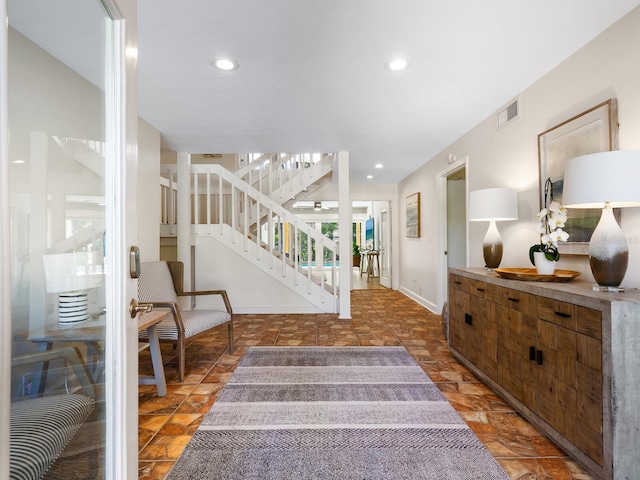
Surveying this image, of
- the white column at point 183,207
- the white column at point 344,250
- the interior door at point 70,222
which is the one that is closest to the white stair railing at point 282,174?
the white column at point 344,250

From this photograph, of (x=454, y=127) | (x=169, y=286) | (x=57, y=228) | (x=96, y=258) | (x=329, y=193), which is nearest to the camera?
(x=57, y=228)

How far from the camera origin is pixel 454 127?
3557 mm

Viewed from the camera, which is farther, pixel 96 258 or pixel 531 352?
pixel 531 352

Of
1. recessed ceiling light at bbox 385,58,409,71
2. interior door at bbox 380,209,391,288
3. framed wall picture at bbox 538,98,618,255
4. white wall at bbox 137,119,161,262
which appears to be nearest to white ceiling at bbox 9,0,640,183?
recessed ceiling light at bbox 385,58,409,71

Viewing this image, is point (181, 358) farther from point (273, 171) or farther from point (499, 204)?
point (273, 171)

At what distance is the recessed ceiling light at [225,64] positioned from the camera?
7.36ft

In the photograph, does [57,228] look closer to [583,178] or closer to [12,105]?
[12,105]

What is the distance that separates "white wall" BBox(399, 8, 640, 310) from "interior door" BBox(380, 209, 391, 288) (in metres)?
2.80

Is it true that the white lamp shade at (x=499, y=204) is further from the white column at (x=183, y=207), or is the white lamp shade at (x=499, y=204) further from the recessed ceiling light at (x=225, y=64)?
the white column at (x=183, y=207)

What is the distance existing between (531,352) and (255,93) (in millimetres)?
2730

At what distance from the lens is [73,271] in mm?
867

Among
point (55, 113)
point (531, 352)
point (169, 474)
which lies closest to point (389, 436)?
point (531, 352)

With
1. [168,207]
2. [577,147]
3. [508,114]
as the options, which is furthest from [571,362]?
[168,207]

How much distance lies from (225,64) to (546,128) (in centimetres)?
240
